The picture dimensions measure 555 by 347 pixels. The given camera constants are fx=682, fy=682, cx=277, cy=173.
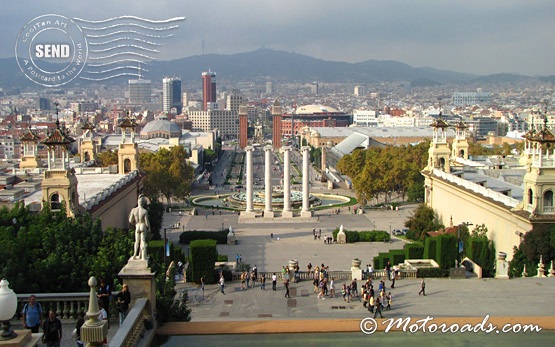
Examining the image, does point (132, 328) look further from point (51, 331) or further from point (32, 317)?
point (32, 317)

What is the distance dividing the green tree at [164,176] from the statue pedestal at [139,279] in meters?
50.4

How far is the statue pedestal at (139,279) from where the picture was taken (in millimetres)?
13477

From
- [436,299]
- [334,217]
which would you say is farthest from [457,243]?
[334,217]

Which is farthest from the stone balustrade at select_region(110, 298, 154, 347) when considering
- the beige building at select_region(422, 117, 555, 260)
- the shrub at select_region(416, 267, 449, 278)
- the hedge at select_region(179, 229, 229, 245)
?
the hedge at select_region(179, 229, 229, 245)

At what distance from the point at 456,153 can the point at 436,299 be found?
3493 centimetres

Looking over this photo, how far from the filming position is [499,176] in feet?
159

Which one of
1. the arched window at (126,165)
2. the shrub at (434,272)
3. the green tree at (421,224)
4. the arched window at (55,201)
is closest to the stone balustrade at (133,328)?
the arched window at (55,201)

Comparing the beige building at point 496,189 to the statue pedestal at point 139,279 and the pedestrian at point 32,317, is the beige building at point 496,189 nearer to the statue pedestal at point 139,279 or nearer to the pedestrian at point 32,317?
the statue pedestal at point 139,279

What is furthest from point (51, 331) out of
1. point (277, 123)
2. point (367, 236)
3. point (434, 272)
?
point (277, 123)

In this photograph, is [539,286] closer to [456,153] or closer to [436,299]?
[436,299]

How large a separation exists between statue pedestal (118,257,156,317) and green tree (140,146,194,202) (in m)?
50.4

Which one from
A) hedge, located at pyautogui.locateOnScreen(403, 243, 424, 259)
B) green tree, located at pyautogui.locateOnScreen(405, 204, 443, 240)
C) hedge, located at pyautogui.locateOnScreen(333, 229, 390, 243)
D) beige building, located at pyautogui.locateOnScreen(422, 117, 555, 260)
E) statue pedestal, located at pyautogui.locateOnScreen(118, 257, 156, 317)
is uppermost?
statue pedestal, located at pyautogui.locateOnScreen(118, 257, 156, 317)

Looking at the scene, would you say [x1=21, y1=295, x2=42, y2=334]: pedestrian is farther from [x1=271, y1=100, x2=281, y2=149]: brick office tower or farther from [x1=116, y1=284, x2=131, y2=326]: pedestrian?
[x1=271, y1=100, x2=281, y2=149]: brick office tower

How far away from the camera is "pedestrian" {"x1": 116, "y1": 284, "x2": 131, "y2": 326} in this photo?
520 inches
